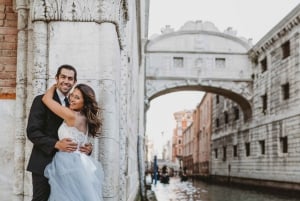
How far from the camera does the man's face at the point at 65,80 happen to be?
2.97 meters

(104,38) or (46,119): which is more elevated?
(104,38)

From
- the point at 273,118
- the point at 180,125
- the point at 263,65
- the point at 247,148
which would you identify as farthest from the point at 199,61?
the point at 180,125

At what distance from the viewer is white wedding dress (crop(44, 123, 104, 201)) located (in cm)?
264

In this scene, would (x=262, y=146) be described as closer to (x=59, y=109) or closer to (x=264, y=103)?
(x=264, y=103)

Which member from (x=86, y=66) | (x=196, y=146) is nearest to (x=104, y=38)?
(x=86, y=66)

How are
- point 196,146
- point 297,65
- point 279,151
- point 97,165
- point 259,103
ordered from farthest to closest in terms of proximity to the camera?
point 196,146
point 259,103
point 279,151
point 297,65
point 97,165

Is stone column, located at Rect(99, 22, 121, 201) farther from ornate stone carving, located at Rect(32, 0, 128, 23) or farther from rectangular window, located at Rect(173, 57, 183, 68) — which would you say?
rectangular window, located at Rect(173, 57, 183, 68)

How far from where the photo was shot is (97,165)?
2.85 m

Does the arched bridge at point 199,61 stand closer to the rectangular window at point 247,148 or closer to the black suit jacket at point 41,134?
the rectangular window at point 247,148

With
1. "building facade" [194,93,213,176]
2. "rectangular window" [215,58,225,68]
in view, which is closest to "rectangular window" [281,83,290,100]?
"rectangular window" [215,58,225,68]

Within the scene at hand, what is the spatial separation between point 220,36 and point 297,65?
646cm

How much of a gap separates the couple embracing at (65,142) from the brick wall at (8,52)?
4.75ft

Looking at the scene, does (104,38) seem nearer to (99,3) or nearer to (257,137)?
(99,3)

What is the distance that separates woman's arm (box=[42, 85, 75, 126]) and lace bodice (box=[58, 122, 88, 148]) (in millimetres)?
31
